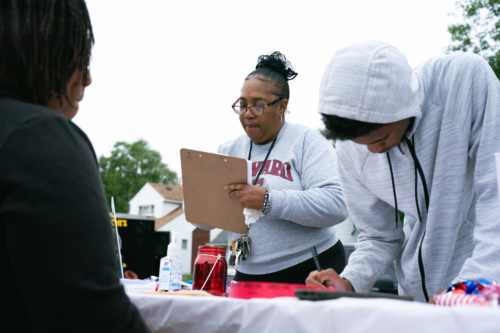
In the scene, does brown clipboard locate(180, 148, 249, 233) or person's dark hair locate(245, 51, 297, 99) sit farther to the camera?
person's dark hair locate(245, 51, 297, 99)

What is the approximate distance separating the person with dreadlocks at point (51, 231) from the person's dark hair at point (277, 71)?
5.44 feet

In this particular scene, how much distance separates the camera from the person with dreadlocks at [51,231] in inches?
29.7

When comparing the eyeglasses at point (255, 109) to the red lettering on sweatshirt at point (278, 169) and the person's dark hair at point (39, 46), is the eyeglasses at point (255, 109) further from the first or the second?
the person's dark hair at point (39, 46)

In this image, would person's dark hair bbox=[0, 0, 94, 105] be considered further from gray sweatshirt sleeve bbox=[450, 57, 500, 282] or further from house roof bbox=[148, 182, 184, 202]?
house roof bbox=[148, 182, 184, 202]

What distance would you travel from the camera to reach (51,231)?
756 mm

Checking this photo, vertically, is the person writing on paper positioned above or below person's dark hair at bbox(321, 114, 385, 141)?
below

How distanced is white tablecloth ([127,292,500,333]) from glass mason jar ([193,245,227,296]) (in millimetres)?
576

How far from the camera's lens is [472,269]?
49.1 inches

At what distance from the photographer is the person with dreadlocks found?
29.7 inches

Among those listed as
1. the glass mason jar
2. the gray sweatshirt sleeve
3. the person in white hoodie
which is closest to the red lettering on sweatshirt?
the person in white hoodie

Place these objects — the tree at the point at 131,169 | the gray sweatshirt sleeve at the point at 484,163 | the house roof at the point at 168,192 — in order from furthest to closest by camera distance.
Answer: the tree at the point at 131,169
the house roof at the point at 168,192
the gray sweatshirt sleeve at the point at 484,163

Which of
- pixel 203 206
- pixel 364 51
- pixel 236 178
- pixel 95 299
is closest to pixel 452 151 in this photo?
pixel 364 51

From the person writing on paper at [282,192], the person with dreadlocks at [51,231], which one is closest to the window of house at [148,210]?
the person writing on paper at [282,192]

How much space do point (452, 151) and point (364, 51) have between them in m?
0.46
